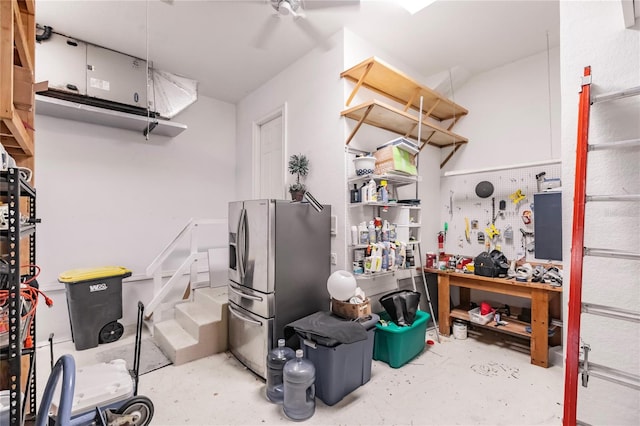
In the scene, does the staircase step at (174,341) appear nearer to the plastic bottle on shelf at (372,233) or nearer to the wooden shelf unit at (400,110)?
the plastic bottle on shelf at (372,233)

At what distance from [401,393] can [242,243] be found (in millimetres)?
1809

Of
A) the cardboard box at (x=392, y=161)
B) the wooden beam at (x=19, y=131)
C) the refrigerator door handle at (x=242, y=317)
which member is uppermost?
the cardboard box at (x=392, y=161)

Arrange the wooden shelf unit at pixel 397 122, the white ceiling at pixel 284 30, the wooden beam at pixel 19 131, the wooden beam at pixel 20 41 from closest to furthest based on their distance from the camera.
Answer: the wooden beam at pixel 19 131 < the wooden beam at pixel 20 41 < the white ceiling at pixel 284 30 < the wooden shelf unit at pixel 397 122

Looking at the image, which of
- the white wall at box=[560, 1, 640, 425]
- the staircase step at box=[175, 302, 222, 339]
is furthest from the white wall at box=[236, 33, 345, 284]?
the white wall at box=[560, 1, 640, 425]

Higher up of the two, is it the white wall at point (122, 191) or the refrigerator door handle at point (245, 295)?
the white wall at point (122, 191)

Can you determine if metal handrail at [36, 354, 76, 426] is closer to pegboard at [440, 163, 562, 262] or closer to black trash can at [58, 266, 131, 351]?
black trash can at [58, 266, 131, 351]

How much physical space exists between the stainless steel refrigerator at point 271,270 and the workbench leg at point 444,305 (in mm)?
1398

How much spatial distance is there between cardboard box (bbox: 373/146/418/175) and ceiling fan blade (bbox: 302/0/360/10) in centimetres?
130

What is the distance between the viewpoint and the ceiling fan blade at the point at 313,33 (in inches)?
107

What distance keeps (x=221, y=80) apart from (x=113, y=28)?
1241 mm

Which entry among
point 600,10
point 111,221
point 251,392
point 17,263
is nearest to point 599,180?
point 600,10

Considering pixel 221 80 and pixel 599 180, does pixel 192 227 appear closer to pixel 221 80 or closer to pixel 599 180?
pixel 221 80

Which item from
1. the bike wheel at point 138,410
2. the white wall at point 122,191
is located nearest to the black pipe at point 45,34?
the white wall at point 122,191

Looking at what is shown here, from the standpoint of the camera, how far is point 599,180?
132cm
